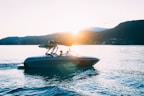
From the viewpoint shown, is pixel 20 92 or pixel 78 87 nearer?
pixel 20 92

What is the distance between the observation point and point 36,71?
38938 millimetres

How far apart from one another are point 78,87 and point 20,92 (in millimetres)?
6060

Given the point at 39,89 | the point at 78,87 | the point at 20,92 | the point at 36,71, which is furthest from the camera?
the point at 36,71

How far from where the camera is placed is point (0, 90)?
23.2 metres

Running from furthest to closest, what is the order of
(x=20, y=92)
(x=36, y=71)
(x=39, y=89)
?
1. (x=36, y=71)
2. (x=39, y=89)
3. (x=20, y=92)

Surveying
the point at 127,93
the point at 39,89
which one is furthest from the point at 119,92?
the point at 39,89

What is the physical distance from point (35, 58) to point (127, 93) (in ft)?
66.4

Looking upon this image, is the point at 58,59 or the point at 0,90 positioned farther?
the point at 58,59

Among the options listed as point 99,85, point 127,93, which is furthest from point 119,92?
point 99,85

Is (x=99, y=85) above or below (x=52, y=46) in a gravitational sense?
below

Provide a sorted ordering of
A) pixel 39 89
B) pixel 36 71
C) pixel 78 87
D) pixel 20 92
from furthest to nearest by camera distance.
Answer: pixel 36 71
pixel 78 87
pixel 39 89
pixel 20 92

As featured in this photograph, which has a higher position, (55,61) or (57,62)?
(55,61)

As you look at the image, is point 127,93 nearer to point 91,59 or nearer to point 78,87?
point 78,87

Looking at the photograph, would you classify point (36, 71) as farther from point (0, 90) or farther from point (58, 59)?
point (0, 90)
